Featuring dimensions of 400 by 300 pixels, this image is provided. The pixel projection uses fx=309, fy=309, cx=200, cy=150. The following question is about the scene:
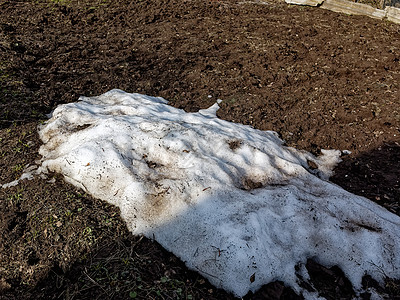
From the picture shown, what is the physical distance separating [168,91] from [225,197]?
7.92 feet

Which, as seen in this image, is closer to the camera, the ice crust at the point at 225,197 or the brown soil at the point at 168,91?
the brown soil at the point at 168,91

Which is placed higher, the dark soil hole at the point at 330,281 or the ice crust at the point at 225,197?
the ice crust at the point at 225,197

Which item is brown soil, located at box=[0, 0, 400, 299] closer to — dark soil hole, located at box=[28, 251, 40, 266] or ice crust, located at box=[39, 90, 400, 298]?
dark soil hole, located at box=[28, 251, 40, 266]

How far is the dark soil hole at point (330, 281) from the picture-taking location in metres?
2.31

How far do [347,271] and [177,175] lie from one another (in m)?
1.64

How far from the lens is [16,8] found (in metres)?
6.95

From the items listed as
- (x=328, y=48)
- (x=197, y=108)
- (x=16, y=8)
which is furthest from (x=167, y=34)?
(x=16, y=8)

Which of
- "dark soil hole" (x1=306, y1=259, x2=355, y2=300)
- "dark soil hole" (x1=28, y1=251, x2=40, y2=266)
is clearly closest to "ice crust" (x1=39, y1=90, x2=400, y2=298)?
→ "dark soil hole" (x1=306, y1=259, x2=355, y2=300)

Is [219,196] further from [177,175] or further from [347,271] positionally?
[347,271]

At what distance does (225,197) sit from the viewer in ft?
9.07

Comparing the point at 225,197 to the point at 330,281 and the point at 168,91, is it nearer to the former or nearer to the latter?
the point at 330,281

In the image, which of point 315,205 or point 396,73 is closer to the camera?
point 315,205

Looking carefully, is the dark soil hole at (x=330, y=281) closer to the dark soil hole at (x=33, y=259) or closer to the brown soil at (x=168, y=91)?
the brown soil at (x=168, y=91)

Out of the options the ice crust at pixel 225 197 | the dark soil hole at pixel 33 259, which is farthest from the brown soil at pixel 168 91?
the ice crust at pixel 225 197
